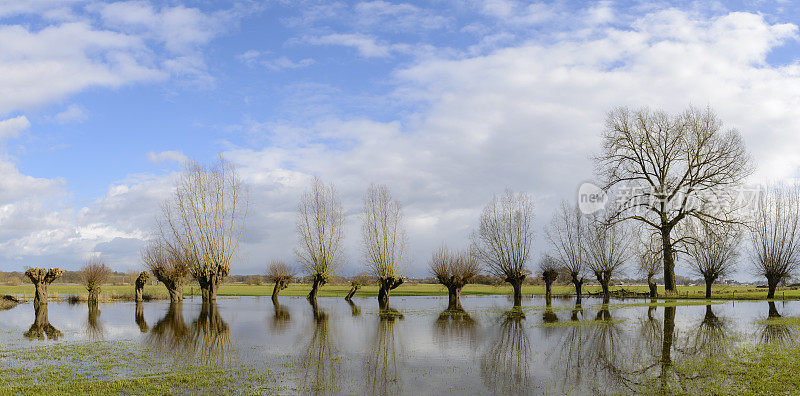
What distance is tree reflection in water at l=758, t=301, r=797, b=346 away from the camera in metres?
17.9

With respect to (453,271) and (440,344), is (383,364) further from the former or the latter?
(453,271)

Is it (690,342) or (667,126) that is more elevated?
(667,126)

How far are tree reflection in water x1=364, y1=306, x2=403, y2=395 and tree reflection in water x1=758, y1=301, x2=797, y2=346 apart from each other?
13469 millimetres

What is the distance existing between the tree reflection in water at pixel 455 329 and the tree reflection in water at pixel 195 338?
802 cm

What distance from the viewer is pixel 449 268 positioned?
47.0 metres

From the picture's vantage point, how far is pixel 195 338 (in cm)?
2008

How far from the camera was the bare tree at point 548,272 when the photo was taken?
53869mm

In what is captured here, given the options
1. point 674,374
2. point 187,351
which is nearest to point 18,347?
point 187,351

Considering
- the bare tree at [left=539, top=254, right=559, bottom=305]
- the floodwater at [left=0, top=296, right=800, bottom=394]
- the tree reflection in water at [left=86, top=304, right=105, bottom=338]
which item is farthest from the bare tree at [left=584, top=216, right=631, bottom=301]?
the tree reflection in water at [left=86, top=304, right=105, bottom=338]

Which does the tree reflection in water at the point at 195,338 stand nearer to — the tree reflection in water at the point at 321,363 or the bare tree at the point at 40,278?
the tree reflection in water at the point at 321,363

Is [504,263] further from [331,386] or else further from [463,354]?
[331,386]

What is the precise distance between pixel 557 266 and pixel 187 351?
53.8m

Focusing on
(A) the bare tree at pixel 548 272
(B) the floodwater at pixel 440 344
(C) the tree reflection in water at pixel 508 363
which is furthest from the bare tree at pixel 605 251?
(C) the tree reflection in water at pixel 508 363

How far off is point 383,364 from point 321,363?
72.6 inches
